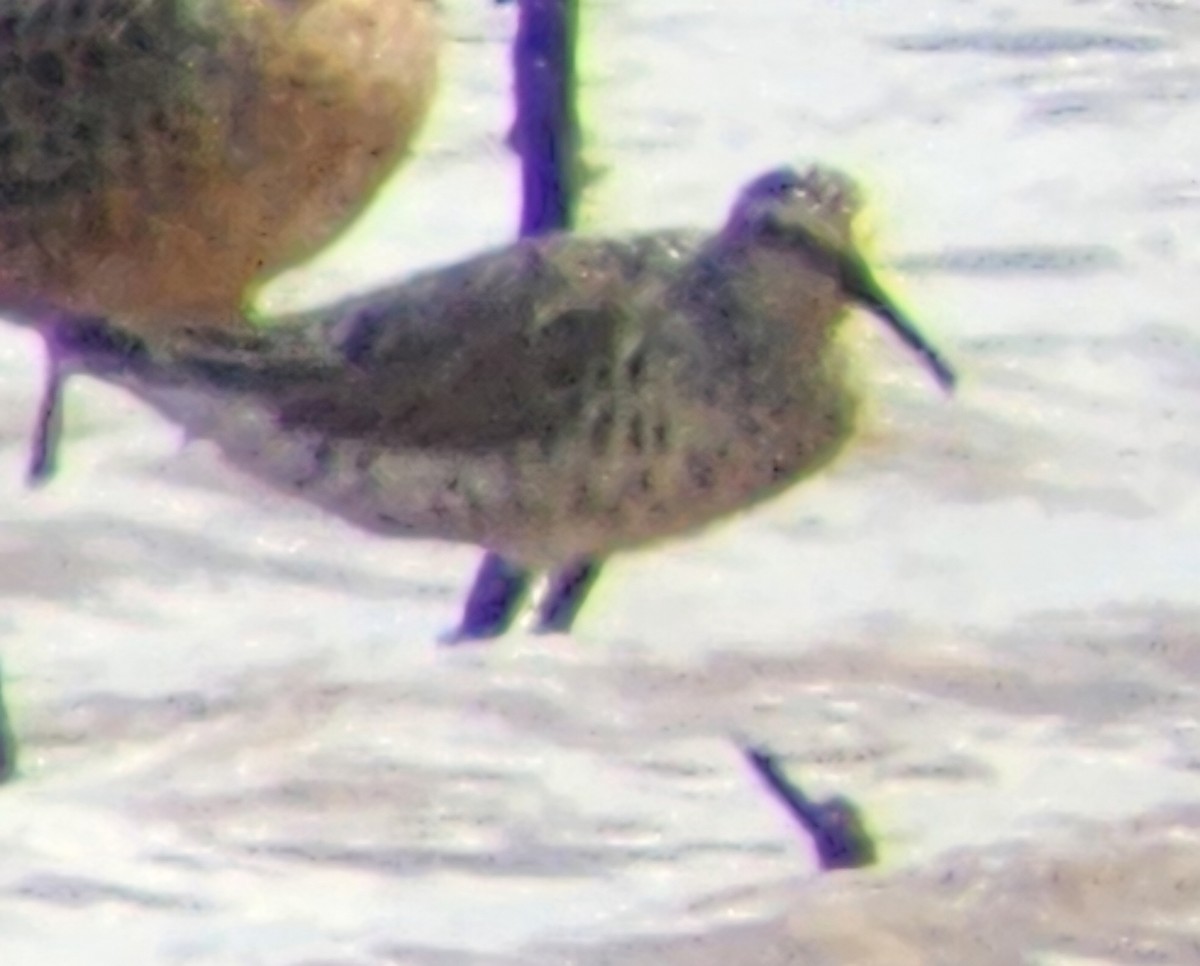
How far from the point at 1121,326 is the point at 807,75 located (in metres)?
0.59

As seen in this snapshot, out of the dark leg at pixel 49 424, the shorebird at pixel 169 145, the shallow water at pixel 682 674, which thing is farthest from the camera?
the shallow water at pixel 682 674

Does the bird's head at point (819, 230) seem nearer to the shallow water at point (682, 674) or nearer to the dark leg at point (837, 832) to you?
Answer: the shallow water at point (682, 674)

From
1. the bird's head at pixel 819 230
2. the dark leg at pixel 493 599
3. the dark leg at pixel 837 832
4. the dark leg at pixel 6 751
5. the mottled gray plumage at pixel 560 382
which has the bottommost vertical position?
the dark leg at pixel 6 751

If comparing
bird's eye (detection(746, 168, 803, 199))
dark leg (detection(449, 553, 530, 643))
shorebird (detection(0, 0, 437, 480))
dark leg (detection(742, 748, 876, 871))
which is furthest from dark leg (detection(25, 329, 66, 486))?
dark leg (detection(742, 748, 876, 871))

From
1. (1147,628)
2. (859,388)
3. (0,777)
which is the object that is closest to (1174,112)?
(1147,628)

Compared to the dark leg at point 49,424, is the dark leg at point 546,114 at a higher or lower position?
higher

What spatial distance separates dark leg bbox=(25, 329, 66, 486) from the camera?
143cm

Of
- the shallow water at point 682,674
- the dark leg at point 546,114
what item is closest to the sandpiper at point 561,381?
the shallow water at point 682,674

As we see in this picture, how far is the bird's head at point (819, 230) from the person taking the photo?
1443mm

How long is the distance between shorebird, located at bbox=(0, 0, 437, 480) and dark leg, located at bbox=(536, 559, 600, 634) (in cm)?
36

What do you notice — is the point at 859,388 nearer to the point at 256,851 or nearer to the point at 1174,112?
the point at 256,851

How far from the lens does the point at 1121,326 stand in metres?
2.30

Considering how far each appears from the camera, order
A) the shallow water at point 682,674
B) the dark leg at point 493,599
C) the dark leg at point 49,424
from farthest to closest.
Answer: the dark leg at point 493,599, the shallow water at point 682,674, the dark leg at point 49,424

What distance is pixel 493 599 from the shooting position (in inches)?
68.9
